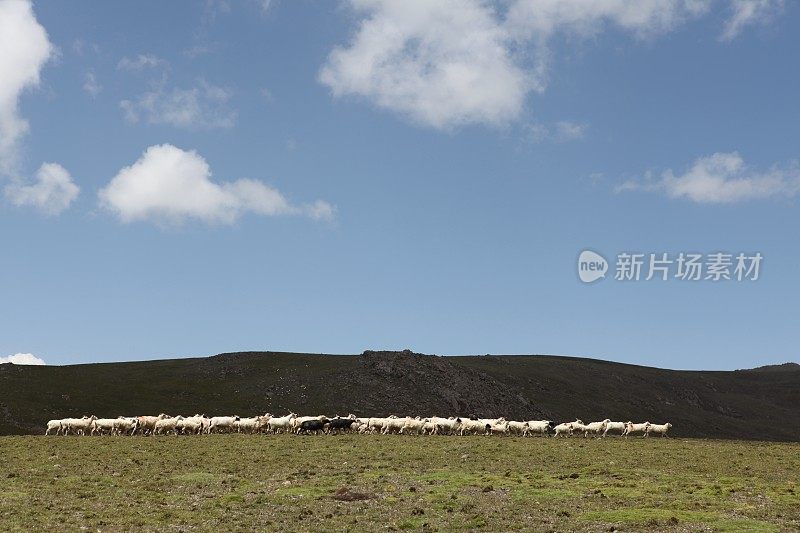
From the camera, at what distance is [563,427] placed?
60750 millimetres

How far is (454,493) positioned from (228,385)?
78540mm

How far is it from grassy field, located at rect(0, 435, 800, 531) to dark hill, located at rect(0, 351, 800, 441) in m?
43.2

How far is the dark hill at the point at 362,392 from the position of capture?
314 ft

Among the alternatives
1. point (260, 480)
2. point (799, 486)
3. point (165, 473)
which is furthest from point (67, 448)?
point (799, 486)

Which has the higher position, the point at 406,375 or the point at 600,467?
the point at 406,375

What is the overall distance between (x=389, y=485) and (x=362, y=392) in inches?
2744

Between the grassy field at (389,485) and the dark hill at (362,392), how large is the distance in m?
43.2

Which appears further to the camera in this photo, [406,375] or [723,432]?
[723,432]

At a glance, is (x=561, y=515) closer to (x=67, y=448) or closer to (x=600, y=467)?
(x=600, y=467)

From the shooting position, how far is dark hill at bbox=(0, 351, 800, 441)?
9581 cm

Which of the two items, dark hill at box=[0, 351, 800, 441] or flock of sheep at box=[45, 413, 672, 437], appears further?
dark hill at box=[0, 351, 800, 441]

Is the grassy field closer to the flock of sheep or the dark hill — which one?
the flock of sheep

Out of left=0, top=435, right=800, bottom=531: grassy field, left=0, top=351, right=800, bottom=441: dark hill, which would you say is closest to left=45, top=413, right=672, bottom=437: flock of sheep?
left=0, top=435, right=800, bottom=531: grassy field

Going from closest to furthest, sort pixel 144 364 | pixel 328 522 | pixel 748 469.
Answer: pixel 328 522
pixel 748 469
pixel 144 364
